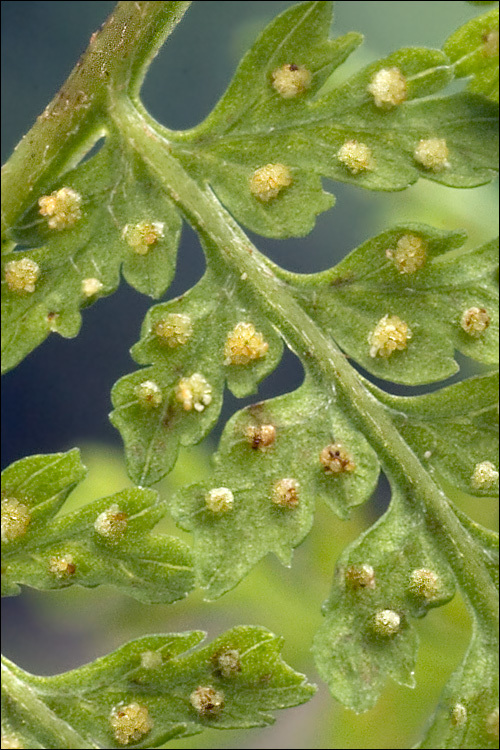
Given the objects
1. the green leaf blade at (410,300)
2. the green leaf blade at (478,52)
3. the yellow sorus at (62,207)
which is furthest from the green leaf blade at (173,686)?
the green leaf blade at (478,52)

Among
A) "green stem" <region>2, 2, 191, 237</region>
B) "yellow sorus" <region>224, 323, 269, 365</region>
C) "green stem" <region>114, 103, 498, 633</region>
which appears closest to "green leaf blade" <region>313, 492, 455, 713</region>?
"green stem" <region>114, 103, 498, 633</region>

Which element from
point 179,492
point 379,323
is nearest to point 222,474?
point 179,492

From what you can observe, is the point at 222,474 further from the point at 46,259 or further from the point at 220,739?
the point at 220,739

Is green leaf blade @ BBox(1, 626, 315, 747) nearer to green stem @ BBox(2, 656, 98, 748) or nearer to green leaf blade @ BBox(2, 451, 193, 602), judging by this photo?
green stem @ BBox(2, 656, 98, 748)

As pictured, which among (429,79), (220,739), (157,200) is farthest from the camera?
(220,739)

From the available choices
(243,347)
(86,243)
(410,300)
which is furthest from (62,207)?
(410,300)

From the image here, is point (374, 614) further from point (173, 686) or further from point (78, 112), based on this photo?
point (78, 112)

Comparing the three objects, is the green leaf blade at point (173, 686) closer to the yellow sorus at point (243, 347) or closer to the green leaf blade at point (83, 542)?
the green leaf blade at point (83, 542)
